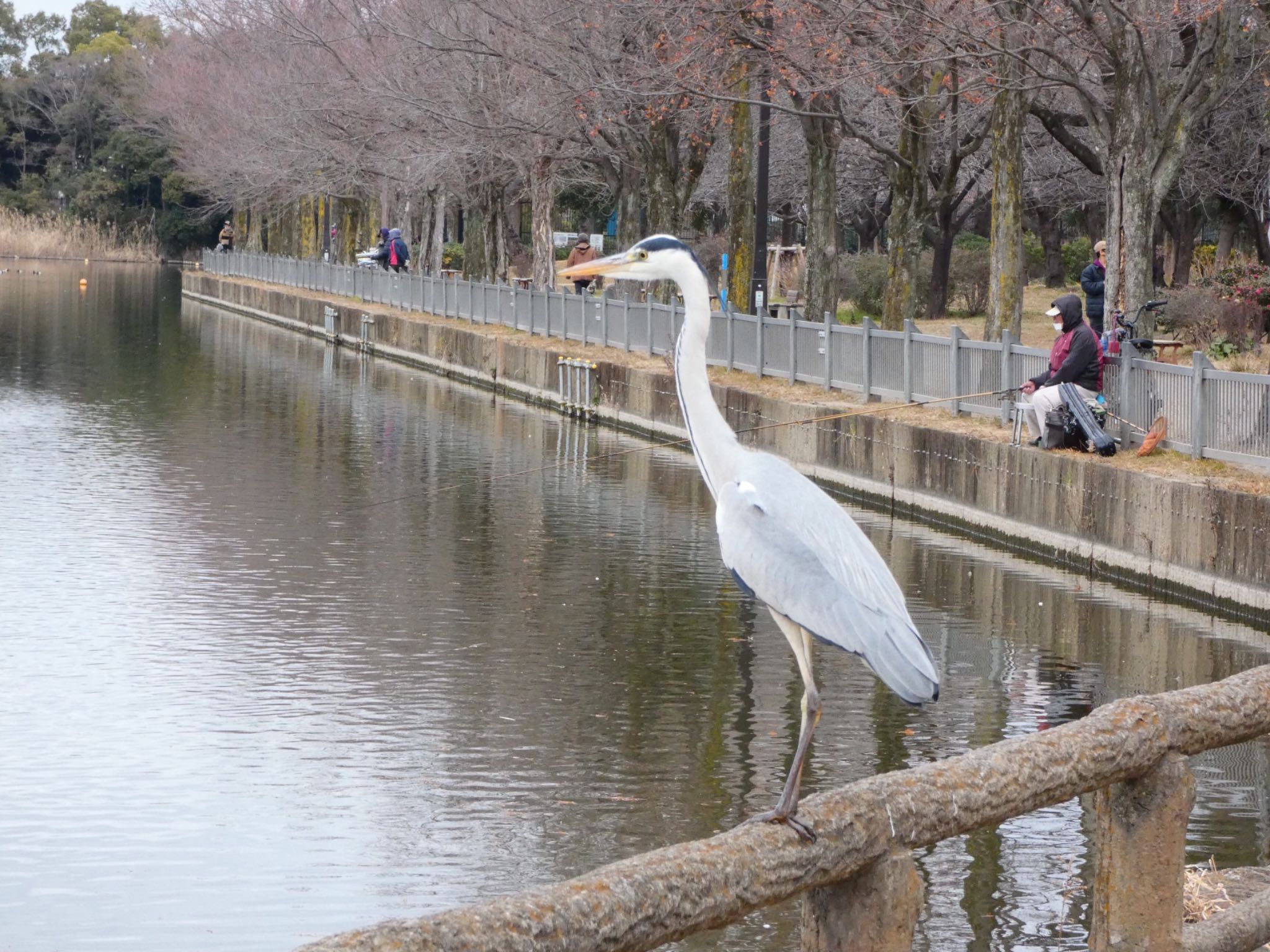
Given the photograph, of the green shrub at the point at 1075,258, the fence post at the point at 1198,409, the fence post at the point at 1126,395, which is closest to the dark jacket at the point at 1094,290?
the fence post at the point at 1126,395

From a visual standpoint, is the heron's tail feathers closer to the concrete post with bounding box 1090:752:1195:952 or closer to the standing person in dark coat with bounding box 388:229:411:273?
the concrete post with bounding box 1090:752:1195:952

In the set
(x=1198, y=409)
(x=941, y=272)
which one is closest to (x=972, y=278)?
(x=941, y=272)

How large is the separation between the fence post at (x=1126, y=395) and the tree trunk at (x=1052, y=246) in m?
30.3

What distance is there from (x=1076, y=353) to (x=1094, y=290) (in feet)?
20.9

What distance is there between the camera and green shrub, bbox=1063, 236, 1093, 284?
49.4m

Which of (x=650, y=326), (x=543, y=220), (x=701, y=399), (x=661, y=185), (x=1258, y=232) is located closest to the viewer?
(x=701, y=399)

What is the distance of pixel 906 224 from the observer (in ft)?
94.2

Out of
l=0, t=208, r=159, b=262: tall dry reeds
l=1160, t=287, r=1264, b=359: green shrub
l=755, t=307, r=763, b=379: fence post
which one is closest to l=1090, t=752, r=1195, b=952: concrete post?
l=1160, t=287, r=1264, b=359: green shrub

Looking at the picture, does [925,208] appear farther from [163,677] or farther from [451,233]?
[451,233]

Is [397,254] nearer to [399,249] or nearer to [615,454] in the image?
[399,249]

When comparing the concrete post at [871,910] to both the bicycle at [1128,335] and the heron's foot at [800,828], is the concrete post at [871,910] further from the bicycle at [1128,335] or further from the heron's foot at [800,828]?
the bicycle at [1128,335]

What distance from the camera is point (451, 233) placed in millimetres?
93938

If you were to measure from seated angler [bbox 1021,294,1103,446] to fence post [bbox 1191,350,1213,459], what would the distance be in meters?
1.36

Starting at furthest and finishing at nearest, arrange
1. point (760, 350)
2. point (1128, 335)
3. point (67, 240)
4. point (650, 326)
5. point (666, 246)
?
point (67, 240), point (650, 326), point (760, 350), point (1128, 335), point (666, 246)
